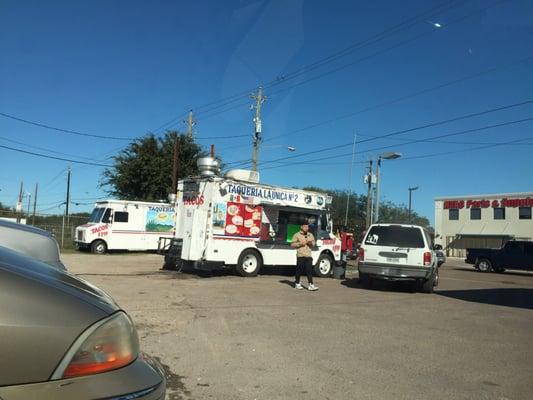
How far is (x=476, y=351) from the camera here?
23.5ft

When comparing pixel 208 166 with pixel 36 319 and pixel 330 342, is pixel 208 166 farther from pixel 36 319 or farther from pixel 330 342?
pixel 36 319

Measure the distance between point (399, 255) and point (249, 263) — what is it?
4.94 metres

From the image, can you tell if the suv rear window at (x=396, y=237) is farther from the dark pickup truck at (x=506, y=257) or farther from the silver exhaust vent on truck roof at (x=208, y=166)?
the dark pickup truck at (x=506, y=257)

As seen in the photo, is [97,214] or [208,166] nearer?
[208,166]

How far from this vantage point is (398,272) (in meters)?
14.0

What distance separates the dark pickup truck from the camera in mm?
27172

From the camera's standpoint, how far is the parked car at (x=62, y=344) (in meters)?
2.01

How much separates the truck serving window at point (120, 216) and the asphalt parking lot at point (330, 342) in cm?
1331

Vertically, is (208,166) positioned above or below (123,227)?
above

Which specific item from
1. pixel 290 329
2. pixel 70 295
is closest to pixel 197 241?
pixel 290 329

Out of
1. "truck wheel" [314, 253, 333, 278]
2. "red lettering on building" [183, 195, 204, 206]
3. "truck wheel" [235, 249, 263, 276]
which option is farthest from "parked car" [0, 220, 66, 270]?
"truck wheel" [314, 253, 333, 278]

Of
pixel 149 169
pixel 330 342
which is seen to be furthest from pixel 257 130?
pixel 330 342

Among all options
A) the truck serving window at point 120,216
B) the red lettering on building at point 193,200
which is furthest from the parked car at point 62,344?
the truck serving window at point 120,216

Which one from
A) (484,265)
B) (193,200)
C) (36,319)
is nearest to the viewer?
(36,319)
